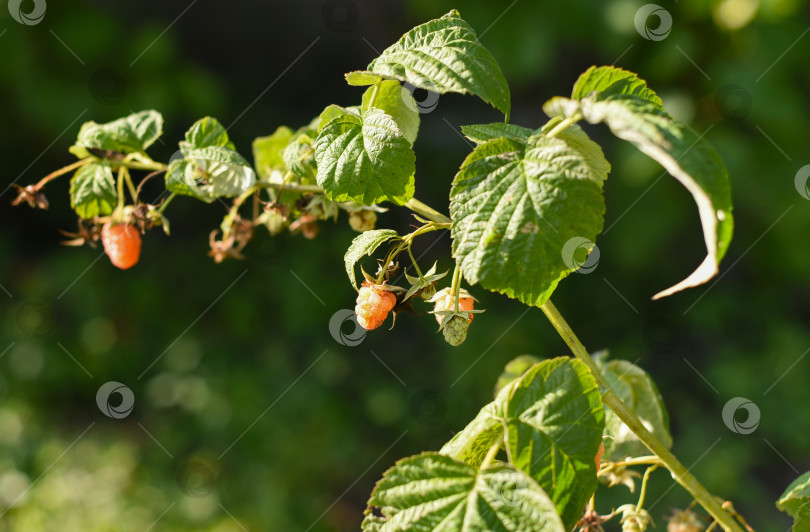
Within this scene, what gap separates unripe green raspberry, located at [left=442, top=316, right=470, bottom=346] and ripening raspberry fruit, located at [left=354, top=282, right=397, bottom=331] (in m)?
0.06

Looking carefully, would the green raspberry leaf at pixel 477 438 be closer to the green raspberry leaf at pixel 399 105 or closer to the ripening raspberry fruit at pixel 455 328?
the ripening raspberry fruit at pixel 455 328

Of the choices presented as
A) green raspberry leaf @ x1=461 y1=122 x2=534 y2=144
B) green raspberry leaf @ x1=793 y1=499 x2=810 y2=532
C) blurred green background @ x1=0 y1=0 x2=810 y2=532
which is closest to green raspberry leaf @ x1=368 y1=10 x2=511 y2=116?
green raspberry leaf @ x1=461 y1=122 x2=534 y2=144

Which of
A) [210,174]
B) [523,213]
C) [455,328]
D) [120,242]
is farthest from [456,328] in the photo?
[120,242]

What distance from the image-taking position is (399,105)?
1.89 feet

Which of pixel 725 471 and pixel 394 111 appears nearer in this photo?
pixel 394 111

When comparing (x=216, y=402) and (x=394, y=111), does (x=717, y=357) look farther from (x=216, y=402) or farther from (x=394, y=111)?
(x=394, y=111)

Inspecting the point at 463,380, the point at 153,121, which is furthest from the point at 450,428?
the point at 153,121

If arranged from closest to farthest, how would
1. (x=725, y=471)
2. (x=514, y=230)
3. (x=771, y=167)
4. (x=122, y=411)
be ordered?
(x=514, y=230) → (x=725, y=471) → (x=771, y=167) → (x=122, y=411)

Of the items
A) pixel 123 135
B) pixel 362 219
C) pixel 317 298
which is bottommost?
pixel 317 298

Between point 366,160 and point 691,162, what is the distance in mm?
233

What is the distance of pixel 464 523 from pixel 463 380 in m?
2.16

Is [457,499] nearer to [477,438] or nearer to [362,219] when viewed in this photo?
[477,438]

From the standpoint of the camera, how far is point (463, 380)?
99.3 inches

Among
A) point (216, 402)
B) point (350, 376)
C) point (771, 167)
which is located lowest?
point (216, 402)
